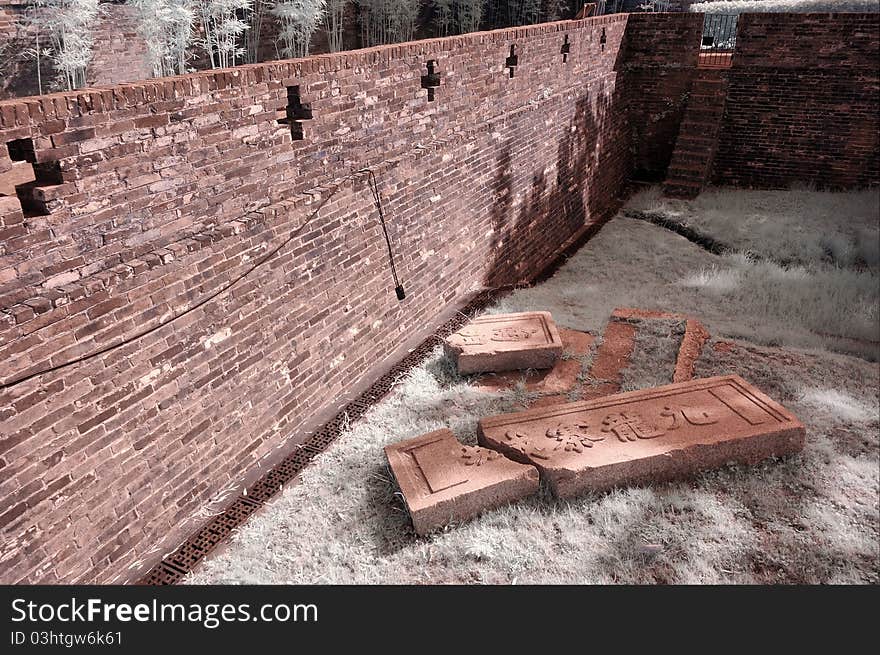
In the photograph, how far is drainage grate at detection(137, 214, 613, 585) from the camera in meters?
4.10

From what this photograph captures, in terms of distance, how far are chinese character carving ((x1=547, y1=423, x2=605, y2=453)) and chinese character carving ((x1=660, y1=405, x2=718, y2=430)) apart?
0.61 metres

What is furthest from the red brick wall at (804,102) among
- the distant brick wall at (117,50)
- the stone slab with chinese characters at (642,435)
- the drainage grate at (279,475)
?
the distant brick wall at (117,50)

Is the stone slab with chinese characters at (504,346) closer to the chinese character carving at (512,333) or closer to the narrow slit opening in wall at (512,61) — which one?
the chinese character carving at (512,333)

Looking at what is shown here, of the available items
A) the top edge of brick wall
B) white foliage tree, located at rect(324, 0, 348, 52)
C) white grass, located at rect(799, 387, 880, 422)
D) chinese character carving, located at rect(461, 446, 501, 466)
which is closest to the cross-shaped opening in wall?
the top edge of brick wall

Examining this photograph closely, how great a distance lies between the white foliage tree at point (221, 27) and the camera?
13172 mm

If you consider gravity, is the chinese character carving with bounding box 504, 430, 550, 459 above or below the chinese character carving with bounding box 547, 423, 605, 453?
below

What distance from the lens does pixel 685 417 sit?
16.3 ft

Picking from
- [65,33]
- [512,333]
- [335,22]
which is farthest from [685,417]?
[335,22]

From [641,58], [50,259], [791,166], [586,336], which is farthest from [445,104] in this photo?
[791,166]

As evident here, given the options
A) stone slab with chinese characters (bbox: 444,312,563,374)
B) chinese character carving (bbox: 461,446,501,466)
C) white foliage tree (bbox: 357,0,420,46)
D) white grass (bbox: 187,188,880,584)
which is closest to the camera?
white grass (bbox: 187,188,880,584)

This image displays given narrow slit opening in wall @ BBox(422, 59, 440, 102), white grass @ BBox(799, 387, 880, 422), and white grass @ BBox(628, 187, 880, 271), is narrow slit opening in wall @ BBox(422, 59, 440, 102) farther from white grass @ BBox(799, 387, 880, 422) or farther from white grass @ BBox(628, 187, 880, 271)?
white grass @ BBox(628, 187, 880, 271)

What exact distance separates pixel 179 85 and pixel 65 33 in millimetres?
9249

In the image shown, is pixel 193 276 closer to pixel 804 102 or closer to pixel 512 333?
A: pixel 512 333

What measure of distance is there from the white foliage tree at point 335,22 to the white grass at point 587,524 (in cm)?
1375
